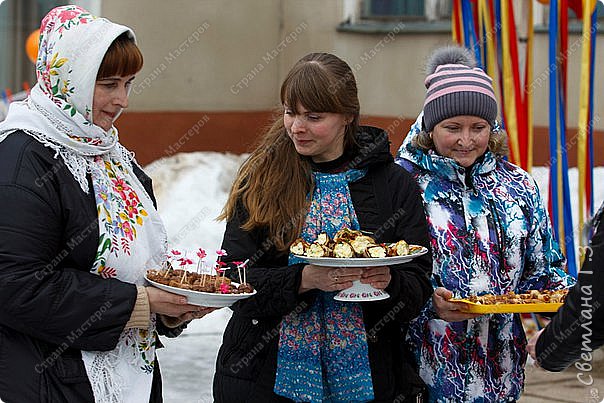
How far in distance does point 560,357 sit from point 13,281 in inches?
60.9

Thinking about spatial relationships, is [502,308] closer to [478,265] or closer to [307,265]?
[478,265]

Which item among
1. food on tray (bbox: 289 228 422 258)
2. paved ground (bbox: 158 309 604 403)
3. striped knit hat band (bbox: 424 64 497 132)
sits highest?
striped knit hat band (bbox: 424 64 497 132)

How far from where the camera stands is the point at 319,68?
11.0 feet

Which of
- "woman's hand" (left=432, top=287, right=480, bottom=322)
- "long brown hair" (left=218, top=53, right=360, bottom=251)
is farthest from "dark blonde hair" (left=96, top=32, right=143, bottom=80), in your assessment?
"woman's hand" (left=432, top=287, right=480, bottom=322)

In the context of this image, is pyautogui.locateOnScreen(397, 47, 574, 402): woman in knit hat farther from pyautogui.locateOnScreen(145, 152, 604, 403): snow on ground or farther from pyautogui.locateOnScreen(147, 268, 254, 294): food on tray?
pyautogui.locateOnScreen(145, 152, 604, 403): snow on ground

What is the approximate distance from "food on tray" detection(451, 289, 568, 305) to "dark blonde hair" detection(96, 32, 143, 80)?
130 centimetres

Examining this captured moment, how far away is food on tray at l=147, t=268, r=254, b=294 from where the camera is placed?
9.93 ft

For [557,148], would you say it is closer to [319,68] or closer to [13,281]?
[319,68]

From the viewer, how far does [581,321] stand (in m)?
2.84

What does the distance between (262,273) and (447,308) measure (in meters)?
0.64

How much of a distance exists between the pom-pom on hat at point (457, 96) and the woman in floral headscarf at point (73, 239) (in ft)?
3.81

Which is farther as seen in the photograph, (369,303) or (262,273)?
(369,303)

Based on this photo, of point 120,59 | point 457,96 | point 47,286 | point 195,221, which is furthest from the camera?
point 195,221

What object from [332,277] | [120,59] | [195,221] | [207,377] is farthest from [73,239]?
[195,221]
